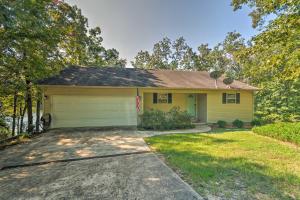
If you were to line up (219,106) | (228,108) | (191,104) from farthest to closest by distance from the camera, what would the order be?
(191,104)
(228,108)
(219,106)

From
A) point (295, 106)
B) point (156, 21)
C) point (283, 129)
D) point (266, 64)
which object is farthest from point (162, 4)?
point (295, 106)

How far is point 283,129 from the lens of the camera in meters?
8.16

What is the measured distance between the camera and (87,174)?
176 inches

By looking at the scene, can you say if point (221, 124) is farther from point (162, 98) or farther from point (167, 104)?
point (162, 98)

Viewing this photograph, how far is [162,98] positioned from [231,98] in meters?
5.17

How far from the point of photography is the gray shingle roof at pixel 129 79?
11.4 m

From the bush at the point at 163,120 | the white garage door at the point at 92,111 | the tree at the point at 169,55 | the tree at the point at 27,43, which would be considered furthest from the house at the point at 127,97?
the tree at the point at 169,55

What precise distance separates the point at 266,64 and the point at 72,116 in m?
10.3

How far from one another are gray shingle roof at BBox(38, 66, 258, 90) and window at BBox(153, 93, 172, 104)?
1208 mm

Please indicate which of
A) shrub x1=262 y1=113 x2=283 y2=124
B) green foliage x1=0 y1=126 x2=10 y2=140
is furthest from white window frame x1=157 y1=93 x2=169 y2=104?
green foliage x1=0 y1=126 x2=10 y2=140

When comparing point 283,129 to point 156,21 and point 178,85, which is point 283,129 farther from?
point 156,21

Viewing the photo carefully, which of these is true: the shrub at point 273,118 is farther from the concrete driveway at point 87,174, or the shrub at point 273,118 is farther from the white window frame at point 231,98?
the concrete driveway at point 87,174

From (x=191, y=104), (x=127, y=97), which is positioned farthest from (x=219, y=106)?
(x=127, y=97)

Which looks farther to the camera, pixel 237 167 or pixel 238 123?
pixel 238 123
